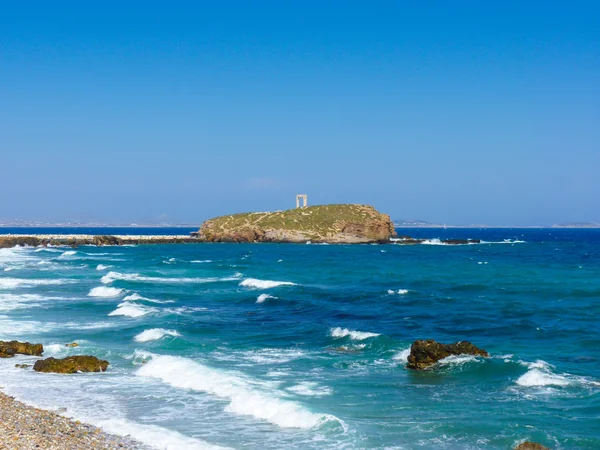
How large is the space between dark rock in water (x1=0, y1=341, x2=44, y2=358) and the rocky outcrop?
4449 inches

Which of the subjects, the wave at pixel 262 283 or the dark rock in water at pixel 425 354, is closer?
the dark rock in water at pixel 425 354

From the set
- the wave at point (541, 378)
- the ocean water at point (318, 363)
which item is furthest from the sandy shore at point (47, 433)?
the wave at point (541, 378)

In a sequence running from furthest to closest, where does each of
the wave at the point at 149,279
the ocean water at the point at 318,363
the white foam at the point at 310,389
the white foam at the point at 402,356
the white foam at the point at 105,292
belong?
1. the wave at the point at 149,279
2. the white foam at the point at 105,292
3. the white foam at the point at 402,356
4. the white foam at the point at 310,389
5. the ocean water at the point at 318,363

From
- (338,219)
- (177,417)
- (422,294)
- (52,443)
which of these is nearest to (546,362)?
(177,417)

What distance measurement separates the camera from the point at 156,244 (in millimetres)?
137625

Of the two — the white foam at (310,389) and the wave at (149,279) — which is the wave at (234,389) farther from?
the wave at (149,279)

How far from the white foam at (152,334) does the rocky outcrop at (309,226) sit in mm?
A: 107747

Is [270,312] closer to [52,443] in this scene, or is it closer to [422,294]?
[422,294]

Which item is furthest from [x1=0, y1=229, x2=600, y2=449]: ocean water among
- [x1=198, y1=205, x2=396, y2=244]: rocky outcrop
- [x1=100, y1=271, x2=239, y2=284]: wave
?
[x1=198, y1=205, x2=396, y2=244]: rocky outcrop

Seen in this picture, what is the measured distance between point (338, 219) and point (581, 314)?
10802 cm

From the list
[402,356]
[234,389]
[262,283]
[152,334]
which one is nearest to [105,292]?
[262,283]

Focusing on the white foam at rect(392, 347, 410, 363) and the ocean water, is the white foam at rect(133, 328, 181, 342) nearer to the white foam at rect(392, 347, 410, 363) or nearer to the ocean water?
the ocean water

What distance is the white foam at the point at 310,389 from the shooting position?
19.6 m

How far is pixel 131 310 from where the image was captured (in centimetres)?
3697
